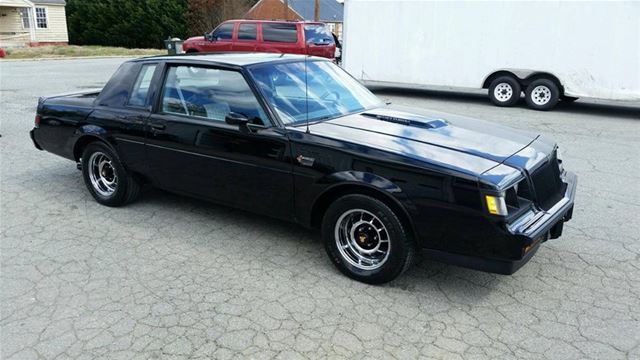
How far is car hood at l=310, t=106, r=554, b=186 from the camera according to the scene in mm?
3498

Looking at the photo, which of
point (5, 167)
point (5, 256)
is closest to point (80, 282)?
point (5, 256)

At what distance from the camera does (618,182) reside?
6.30 meters

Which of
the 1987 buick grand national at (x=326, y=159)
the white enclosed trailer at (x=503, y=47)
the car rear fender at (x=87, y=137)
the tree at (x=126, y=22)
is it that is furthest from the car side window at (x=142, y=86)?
the tree at (x=126, y=22)

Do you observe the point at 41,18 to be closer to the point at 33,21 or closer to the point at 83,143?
the point at 33,21

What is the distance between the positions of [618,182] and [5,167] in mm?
7535

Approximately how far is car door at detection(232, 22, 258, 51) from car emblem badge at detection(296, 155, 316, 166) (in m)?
14.0

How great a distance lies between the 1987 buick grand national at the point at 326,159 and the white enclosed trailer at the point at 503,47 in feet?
27.5

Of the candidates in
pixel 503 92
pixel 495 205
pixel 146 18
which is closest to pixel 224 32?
pixel 503 92

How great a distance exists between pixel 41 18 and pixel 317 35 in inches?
1243

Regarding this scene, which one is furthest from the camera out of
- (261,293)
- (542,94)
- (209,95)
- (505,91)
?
(505,91)

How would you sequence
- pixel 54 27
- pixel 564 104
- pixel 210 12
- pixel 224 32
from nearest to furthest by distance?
1. pixel 564 104
2. pixel 224 32
3. pixel 210 12
4. pixel 54 27

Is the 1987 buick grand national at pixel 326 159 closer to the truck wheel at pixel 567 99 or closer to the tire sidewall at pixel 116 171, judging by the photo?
the tire sidewall at pixel 116 171

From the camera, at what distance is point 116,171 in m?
5.14

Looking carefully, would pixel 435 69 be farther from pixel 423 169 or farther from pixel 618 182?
pixel 423 169
